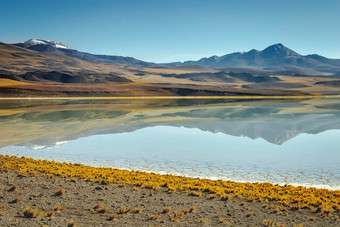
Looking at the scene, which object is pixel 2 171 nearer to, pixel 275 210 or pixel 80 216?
pixel 80 216

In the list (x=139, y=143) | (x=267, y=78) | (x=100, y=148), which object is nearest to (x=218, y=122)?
(x=139, y=143)

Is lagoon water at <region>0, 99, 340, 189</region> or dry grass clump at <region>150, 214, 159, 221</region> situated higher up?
lagoon water at <region>0, 99, 340, 189</region>

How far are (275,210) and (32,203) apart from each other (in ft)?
25.1

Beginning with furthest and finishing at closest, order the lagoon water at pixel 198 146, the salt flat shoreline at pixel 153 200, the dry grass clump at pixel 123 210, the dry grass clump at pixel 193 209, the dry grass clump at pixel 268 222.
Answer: the lagoon water at pixel 198 146, the dry grass clump at pixel 193 209, the dry grass clump at pixel 123 210, the salt flat shoreline at pixel 153 200, the dry grass clump at pixel 268 222

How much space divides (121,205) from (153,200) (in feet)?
3.75

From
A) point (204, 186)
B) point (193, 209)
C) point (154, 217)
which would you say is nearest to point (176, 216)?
point (154, 217)

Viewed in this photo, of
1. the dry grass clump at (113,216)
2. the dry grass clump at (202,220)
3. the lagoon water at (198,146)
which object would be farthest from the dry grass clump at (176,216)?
the lagoon water at (198,146)

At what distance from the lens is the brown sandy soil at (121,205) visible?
30.5 ft

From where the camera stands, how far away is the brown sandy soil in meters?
9.30

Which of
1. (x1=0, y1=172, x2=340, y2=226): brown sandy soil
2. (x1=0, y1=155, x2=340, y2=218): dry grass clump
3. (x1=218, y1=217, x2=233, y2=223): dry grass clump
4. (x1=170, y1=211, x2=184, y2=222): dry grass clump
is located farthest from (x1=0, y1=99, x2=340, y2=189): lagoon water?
(x1=170, y1=211, x2=184, y2=222): dry grass clump

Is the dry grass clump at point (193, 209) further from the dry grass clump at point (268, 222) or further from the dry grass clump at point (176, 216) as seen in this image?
the dry grass clump at point (268, 222)

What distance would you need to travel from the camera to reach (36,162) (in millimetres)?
15734

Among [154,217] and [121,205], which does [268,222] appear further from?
[121,205]

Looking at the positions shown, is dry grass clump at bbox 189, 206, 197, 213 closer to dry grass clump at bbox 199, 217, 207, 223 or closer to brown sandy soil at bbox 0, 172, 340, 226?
brown sandy soil at bbox 0, 172, 340, 226
